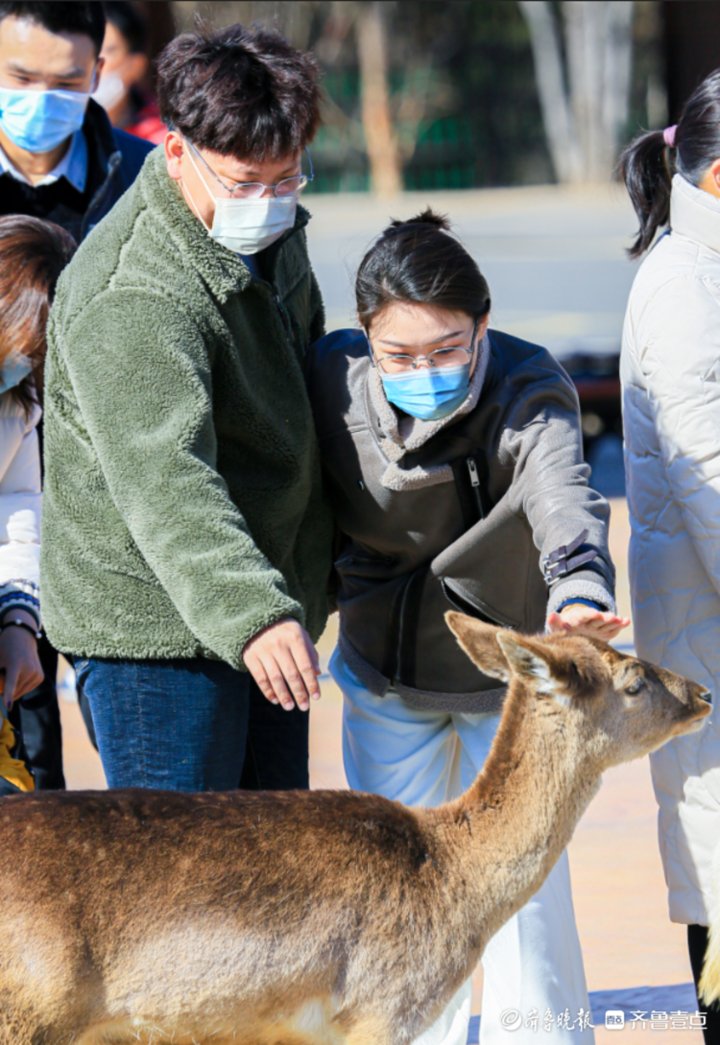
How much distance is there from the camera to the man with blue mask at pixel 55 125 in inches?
215

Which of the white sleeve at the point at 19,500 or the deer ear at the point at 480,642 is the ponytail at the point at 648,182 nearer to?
the deer ear at the point at 480,642

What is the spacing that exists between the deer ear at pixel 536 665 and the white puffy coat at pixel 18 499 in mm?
1454

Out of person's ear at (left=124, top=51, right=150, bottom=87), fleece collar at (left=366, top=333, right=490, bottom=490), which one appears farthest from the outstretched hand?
person's ear at (left=124, top=51, right=150, bottom=87)

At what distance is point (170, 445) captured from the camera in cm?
333

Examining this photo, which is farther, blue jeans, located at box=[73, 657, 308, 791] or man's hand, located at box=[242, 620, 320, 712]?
blue jeans, located at box=[73, 657, 308, 791]

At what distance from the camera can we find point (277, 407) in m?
3.68

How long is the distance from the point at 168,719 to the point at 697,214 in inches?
65.2

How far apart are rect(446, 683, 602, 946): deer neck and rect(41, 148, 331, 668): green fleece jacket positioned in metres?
0.51

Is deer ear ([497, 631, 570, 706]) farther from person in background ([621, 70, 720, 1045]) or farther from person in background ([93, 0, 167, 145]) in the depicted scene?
person in background ([93, 0, 167, 145])

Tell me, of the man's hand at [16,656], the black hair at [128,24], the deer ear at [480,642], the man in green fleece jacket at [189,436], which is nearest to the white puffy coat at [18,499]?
the man's hand at [16,656]

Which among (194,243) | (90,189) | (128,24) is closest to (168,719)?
(194,243)

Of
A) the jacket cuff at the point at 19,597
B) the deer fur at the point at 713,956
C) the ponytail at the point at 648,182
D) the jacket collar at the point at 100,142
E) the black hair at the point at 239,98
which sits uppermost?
the black hair at the point at 239,98

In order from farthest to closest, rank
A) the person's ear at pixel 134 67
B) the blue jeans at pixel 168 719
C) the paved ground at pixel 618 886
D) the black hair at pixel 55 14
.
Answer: the person's ear at pixel 134 67 → the black hair at pixel 55 14 → the paved ground at pixel 618 886 → the blue jeans at pixel 168 719

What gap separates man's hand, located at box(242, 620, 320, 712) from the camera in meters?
3.24
